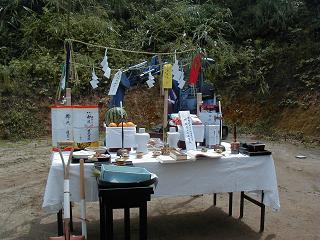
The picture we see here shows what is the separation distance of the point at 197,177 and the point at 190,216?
1.08m

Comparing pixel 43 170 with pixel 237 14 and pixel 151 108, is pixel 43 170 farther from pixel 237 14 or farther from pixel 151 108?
pixel 237 14

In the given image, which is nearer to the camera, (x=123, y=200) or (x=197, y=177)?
(x=123, y=200)

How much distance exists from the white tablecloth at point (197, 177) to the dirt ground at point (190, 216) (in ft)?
1.62

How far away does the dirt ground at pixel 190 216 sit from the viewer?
12.4ft

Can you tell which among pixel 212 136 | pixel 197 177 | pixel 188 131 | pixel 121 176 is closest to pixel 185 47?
pixel 212 136

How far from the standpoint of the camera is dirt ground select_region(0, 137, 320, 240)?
378cm

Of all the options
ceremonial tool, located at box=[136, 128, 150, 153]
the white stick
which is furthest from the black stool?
ceremonial tool, located at box=[136, 128, 150, 153]

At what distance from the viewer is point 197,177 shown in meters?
3.37

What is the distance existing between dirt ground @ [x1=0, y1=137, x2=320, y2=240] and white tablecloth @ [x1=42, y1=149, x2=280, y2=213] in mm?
494

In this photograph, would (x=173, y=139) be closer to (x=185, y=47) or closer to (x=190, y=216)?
(x=190, y=216)

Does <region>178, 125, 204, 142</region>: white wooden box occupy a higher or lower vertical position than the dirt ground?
higher

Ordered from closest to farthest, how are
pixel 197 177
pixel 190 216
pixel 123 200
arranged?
pixel 123 200 < pixel 197 177 < pixel 190 216

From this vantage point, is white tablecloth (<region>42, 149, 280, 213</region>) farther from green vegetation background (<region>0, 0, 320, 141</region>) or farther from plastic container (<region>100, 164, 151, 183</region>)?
green vegetation background (<region>0, 0, 320, 141</region>)

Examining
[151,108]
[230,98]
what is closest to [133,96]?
[151,108]
